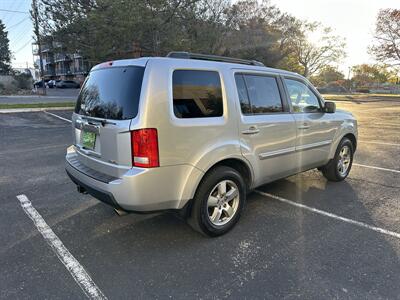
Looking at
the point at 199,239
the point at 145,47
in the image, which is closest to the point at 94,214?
Answer: the point at 199,239

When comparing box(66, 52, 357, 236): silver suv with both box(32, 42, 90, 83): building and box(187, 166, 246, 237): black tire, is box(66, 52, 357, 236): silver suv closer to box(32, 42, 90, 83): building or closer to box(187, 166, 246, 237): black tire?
box(187, 166, 246, 237): black tire

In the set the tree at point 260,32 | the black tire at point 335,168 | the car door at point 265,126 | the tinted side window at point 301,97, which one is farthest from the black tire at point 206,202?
the tree at point 260,32

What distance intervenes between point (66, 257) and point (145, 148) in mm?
1368

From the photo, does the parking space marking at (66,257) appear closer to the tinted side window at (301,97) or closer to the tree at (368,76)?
the tinted side window at (301,97)

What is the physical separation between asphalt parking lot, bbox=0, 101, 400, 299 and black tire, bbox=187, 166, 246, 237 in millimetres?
125

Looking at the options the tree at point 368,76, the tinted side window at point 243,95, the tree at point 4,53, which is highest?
the tree at point 4,53

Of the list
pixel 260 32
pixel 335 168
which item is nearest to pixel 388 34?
pixel 260 32

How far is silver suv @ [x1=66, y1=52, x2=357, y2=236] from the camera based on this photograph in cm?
281

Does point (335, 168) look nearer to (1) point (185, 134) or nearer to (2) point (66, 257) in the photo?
(1) point (185, 134)

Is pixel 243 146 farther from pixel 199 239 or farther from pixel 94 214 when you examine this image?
pixel 94 214

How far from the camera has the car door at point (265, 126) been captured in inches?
140

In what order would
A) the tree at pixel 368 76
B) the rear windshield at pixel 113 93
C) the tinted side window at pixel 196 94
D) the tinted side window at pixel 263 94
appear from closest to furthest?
1. the rear windshield at pixel 113 93
2. the tinted side window at pixel 196 94
3. the tinted side window at pixel 263 94
4. the tree at pixel 368 76

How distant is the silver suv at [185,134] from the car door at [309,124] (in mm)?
40

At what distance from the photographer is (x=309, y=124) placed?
4418 millimetres
